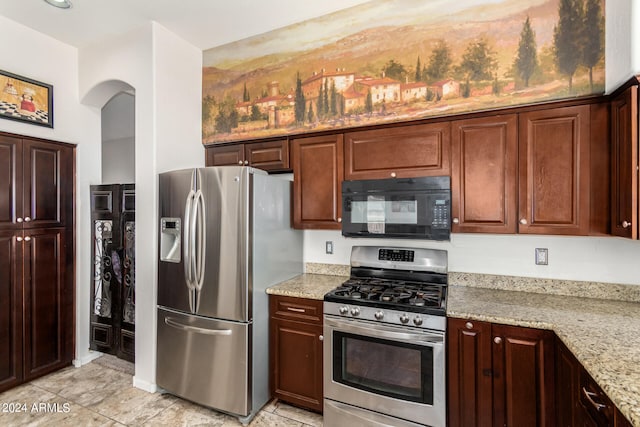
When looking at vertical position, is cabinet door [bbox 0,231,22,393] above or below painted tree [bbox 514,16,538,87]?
below

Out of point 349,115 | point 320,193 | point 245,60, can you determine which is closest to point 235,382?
point 320,193

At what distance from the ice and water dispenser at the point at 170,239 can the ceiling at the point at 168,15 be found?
5.62 ft

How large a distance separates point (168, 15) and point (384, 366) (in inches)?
126

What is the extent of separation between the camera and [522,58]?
202cm

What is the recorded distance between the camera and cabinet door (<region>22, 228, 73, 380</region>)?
2.70 m

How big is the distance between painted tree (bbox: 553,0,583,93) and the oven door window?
1.93 metres

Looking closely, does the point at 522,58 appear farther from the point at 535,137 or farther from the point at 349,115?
the point at 349,115

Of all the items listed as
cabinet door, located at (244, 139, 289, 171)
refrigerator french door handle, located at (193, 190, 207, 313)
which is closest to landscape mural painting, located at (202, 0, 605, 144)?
cabinet door, located at (244, 139, 289, 171)

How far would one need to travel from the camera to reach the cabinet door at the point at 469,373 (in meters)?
1.73

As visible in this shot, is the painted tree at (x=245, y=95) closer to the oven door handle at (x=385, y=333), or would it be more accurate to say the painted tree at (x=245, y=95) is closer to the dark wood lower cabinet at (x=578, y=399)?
the oven door handle at (x=385, y=333)

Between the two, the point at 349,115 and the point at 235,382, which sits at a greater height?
the point at 349,115

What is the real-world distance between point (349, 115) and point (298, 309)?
1.61 metres

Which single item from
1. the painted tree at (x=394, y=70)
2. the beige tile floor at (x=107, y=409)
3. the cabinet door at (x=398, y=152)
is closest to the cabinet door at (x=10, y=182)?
the beige tile floor at (x=107, y=409)

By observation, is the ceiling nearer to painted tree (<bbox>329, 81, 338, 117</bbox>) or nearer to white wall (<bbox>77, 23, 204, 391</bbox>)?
white wall (<bbox>77, 23, 204, 391</bbox>)
